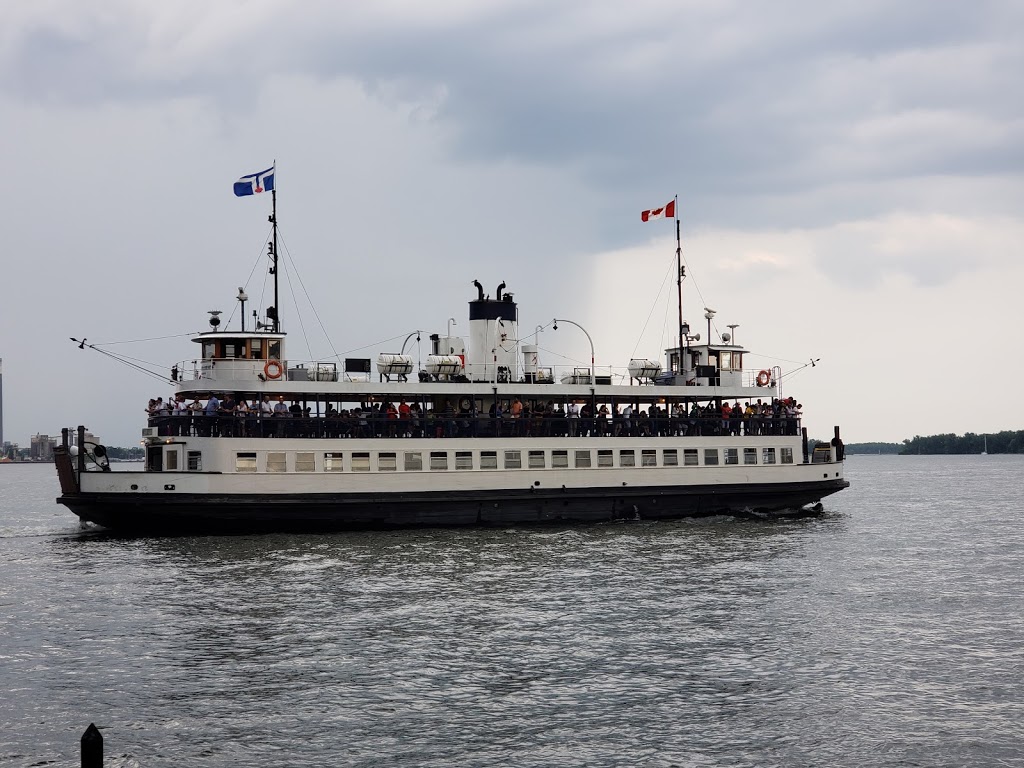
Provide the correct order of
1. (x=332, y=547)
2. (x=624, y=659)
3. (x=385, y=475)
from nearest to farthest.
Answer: (x=624, y=659)
(x=332, y=547)
(x=385, y=475)

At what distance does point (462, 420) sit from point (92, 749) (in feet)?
109

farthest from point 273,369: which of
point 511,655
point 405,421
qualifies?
point 511,655

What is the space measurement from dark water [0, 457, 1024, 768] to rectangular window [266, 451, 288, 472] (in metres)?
4.42

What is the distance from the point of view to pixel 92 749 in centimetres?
1186

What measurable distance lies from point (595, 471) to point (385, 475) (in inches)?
362

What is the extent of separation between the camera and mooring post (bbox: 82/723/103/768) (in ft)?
38.9

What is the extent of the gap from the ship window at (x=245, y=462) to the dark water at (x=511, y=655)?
4.12 metres

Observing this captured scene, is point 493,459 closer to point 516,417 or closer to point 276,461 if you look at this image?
point 516,417

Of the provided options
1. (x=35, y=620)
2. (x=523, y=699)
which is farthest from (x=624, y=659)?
(x=35, y=620)

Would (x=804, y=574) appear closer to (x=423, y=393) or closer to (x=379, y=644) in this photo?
(x=379, y=644)

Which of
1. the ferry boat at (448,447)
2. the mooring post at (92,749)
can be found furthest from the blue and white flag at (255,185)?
the mooring post at (92,749)

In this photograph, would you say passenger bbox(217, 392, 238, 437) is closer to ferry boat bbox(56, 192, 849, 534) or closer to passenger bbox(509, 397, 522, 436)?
ferry boat bbox(56, 192, 849, 534)

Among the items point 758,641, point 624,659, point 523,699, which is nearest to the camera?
point 523,699

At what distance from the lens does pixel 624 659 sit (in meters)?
21.5
